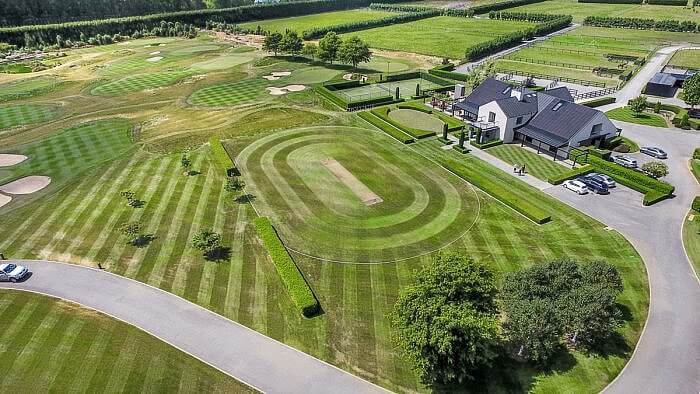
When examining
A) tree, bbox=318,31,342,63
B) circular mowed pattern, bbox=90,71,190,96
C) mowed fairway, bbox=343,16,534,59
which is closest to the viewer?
circular mowed pattern, bbox=90,71,190,96

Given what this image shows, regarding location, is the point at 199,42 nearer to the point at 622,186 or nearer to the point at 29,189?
the point at 29,189

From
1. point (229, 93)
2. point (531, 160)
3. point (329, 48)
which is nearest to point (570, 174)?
point (531, 160)

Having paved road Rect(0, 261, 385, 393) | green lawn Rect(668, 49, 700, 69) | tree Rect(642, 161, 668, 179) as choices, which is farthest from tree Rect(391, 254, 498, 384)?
green lawn Rect(668, 49, 700, 69)

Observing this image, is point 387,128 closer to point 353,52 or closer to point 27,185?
point 353,52

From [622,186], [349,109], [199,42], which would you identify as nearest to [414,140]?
[349,109]

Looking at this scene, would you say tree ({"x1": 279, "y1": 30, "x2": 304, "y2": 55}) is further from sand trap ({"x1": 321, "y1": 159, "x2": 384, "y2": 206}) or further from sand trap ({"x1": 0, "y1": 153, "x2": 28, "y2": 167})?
sand trap ({"x1": 0, "y1": 153, "x2": 28, "y2": 167})

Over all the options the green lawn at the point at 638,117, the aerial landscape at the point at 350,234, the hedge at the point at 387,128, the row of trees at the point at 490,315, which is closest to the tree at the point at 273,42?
the aerial landscape at the point at 350,234
